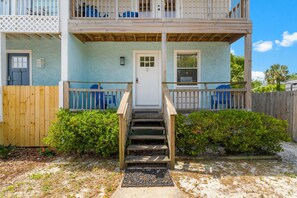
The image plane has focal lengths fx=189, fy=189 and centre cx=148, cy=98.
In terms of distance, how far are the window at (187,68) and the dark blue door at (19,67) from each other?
5.79 m

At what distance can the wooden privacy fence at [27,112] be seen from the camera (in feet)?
18.3

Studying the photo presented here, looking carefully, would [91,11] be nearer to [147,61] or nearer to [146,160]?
[147,61]

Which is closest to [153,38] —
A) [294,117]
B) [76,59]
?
[76,59]

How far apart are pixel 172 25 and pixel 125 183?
4.62 meters

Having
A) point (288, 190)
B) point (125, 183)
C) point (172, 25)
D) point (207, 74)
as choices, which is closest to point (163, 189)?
point (125, 183)

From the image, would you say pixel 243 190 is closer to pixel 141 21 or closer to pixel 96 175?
pixel 96 175

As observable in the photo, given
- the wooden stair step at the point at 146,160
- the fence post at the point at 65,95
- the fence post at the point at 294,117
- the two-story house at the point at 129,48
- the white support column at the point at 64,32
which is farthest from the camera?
the fence post at the point at 294,117

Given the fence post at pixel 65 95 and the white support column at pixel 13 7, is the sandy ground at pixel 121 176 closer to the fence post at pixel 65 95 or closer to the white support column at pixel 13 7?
the fence post at pixel 65 95

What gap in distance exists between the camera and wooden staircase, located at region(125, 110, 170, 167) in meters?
4.42

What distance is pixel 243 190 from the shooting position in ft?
11.4

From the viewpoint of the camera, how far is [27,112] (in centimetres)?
562

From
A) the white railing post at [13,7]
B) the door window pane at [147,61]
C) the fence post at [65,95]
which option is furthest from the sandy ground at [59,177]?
the white railing post at [13,7]

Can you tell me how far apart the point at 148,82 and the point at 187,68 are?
1.67 meters

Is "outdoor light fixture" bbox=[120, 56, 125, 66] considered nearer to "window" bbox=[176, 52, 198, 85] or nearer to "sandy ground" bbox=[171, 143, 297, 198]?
"window" bbox=[176, 52, 198, 85]
